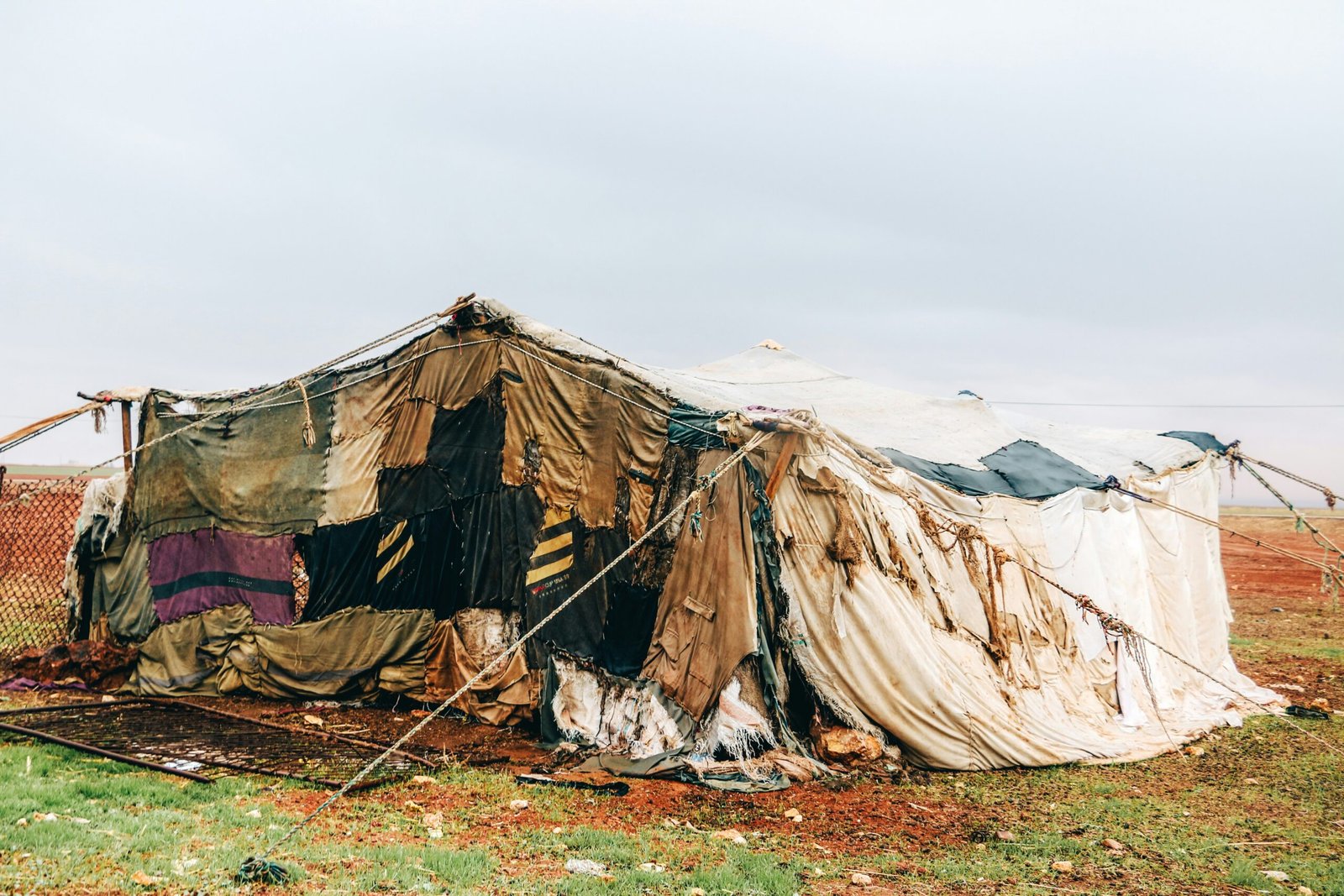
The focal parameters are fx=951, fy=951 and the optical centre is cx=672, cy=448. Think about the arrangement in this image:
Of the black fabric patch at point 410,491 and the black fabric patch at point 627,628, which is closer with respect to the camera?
the black fabric patch at point 627,628

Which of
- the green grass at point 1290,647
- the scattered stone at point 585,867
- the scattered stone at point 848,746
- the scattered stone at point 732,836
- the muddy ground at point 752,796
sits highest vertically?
the scattered stone at point 848,746

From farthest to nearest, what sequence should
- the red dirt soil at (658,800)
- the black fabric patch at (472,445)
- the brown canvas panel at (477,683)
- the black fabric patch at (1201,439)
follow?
the black fabric patch at (1201,439), the black fabric patch at (472,445), the brown canvas panel at (477,683), the red dirt soil at (658,800)

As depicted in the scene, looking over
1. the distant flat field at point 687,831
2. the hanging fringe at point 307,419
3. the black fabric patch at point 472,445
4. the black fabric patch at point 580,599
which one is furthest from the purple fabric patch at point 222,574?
the black fabric patch at point 580,599

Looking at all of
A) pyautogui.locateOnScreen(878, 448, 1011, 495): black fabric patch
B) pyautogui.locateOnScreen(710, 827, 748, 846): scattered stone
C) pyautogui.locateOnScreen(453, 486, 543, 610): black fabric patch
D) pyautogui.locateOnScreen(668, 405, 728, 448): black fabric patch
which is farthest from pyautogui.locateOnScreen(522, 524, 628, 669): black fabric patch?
pyautogui.locateOnScreen(878, 448, 1011, 495): black fabric patch

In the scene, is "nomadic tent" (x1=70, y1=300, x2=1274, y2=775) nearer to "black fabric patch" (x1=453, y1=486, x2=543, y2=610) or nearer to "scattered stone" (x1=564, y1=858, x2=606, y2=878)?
"black fabric patch" (x1=453, y1=486, x2=543, y2=610)

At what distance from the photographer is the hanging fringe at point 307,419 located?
31.4ft

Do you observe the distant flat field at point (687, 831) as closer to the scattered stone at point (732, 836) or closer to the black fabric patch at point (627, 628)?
the scattered stone at point (732, 836)

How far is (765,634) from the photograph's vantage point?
7387 mm

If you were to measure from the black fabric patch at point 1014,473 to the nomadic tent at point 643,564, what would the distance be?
0.05 meters

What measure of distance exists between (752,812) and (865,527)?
2.50 metres

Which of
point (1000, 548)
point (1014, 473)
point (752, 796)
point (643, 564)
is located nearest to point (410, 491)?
point (643, 564)

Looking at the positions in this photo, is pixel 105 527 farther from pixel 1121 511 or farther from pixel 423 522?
pixel 1121 511

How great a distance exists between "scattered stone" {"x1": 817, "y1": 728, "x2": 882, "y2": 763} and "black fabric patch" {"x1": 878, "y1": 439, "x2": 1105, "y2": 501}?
105 inches

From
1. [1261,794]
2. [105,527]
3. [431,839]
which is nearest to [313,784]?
[431,839]
